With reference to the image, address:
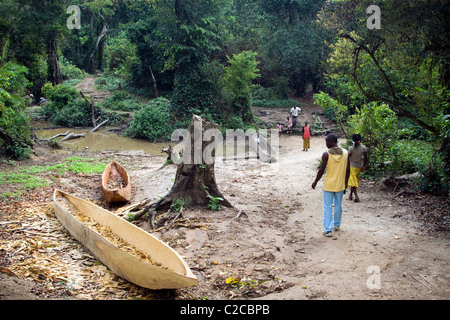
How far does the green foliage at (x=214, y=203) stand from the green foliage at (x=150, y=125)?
1474 centimetres

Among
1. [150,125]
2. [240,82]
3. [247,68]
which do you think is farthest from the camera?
[240,82]

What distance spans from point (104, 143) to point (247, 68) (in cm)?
1039

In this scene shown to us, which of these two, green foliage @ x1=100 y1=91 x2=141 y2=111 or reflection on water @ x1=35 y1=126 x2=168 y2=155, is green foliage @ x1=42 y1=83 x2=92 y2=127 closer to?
reflection on water @ x1=35 y1=126 x2=168 y2=155

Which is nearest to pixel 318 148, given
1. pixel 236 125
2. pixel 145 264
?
pixel 236 125

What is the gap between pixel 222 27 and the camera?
28.4 m

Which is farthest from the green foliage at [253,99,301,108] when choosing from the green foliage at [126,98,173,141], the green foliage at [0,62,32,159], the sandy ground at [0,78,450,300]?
the sandy ground at [0,78,450,300]

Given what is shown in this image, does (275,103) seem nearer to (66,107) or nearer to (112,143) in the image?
(112,143)

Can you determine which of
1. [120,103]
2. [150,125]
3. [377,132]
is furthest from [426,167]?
[120,103]

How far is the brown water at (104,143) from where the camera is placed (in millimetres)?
19938

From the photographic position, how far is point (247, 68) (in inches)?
925

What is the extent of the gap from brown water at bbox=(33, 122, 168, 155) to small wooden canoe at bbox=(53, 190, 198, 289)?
492 inches

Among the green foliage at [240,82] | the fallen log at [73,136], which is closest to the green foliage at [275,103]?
the green foliage at [240,82]

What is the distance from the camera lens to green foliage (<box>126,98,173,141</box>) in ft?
72.4

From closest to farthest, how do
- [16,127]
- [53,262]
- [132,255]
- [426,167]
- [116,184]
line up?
[132,255] < [53,262] < [426,167] < [116,184] < [16,127]
